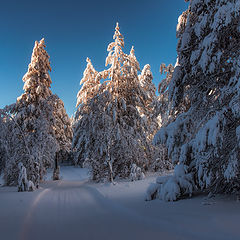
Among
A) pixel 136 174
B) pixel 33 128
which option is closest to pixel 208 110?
pixel 136 174

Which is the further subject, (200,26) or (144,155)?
(144,155)

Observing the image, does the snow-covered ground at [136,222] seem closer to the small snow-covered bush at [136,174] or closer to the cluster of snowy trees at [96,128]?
the small snow-covered bush at [136,174]

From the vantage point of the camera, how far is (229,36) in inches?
239

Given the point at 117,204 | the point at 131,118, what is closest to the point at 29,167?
the point at 131,118

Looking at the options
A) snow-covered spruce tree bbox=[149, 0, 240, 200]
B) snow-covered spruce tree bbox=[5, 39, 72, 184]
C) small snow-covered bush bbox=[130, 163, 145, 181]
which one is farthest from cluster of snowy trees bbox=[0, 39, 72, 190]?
snow-covered spruce tree bbox=[149, 0, 240, 200]

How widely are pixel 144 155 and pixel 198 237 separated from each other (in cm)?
1207

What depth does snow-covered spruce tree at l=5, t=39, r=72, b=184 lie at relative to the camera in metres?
14.8

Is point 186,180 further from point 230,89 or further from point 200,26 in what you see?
point 200,26

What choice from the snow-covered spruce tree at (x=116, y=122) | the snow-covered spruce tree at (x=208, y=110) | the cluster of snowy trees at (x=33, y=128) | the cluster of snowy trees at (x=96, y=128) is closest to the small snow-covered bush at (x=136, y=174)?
the cluster of snowy trees at (x=96, y=128)

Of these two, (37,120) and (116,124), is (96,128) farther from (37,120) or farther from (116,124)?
(37,120)

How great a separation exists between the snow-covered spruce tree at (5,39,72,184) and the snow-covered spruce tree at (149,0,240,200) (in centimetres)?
1026

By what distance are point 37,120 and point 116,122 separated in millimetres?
6027

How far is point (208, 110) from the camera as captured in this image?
6.62 m

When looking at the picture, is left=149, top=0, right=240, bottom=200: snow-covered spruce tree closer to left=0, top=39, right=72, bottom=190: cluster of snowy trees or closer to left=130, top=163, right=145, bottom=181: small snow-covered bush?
left=130, top=163, right=145, bottom=181: small snow-covered bush
